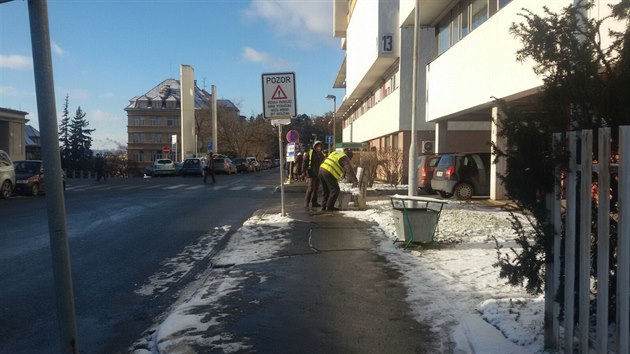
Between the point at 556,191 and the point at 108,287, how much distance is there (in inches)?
208

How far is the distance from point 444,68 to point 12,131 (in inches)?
1491

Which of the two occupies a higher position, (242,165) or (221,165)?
(221,165)

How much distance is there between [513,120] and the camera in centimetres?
362

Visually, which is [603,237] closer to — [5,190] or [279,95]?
[279,95]

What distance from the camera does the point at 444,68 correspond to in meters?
19.8

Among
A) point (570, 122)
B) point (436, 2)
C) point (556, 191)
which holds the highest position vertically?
point (436, 2)

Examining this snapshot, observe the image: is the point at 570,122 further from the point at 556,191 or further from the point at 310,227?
the point at 310,227

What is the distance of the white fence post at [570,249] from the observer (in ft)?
11.2

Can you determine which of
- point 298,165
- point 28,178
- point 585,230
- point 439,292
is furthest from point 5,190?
point 585,230

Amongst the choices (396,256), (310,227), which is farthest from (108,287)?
(310,227)

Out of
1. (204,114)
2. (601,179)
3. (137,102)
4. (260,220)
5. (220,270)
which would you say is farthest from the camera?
(137,102)

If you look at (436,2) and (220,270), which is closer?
(220,270)

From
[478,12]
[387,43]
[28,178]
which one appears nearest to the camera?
[478,12]

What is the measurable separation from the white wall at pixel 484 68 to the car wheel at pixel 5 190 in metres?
15.6
